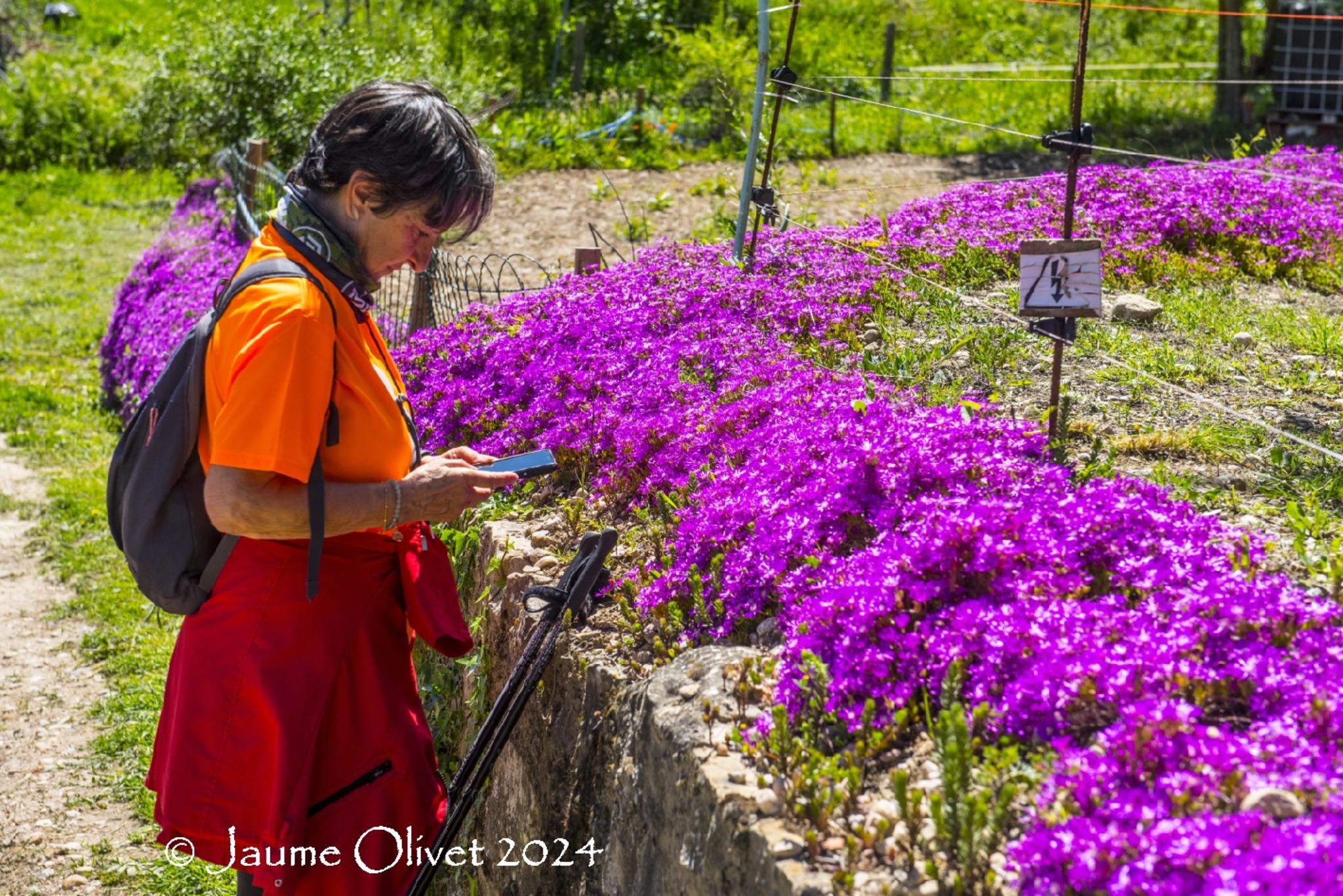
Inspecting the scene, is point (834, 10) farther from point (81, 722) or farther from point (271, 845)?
point (271, 845)

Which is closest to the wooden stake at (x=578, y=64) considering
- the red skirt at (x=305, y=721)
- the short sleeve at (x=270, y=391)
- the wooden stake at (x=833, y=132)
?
the wooden stake at (x=833, y=132)

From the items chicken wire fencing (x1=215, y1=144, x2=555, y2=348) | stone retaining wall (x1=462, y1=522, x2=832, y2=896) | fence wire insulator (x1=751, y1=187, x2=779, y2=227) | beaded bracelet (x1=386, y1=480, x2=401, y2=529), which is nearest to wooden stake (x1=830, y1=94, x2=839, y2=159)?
chicken wire fencing (x1=215, y1=144, x2=555, y2=348)

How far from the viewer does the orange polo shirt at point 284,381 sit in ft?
8.00

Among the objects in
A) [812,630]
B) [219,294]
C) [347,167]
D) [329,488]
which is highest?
[347,167]

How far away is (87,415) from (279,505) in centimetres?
787

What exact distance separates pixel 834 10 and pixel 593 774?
20.1 m

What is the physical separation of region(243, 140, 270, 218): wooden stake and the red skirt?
7.98 m

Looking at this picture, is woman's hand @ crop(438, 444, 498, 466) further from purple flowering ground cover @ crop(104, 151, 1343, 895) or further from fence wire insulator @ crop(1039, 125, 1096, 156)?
fence wire insulator @ crop(1039, 125, 1096, 156)

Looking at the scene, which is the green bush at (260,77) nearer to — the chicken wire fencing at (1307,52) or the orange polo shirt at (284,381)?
the chicken wire fencing at (1307,52)

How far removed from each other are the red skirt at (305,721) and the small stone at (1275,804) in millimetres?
1796

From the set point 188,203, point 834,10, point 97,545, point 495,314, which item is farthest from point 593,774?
point 834,10

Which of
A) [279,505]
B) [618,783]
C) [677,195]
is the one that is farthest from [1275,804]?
[677,195]

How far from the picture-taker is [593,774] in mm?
3162

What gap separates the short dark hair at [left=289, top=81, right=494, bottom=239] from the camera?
262cm
